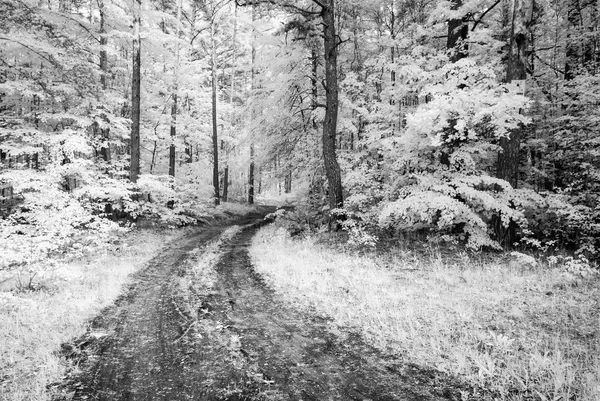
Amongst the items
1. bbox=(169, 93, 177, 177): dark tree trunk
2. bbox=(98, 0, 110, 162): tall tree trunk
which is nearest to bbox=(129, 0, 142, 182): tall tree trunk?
bbox=(98, 0, 110, 162): tall tree trunk

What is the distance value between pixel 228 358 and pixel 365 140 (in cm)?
1000

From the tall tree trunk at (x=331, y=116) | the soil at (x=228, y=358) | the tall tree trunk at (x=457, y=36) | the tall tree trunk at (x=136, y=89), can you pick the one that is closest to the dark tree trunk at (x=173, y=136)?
the tall tree trunk at (x=136, y=89)

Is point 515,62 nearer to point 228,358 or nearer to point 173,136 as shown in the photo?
point 228,358

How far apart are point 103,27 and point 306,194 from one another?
44.0ft

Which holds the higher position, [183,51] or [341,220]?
[183,51]

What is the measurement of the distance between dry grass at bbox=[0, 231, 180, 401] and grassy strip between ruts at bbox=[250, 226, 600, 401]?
4.08m

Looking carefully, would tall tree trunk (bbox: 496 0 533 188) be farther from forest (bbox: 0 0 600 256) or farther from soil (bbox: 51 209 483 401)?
soil (bbox: 51 209 483 401)

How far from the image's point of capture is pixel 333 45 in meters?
12.8

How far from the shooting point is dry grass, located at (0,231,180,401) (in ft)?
14.2

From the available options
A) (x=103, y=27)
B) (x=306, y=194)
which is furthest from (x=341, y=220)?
(x=103, y=27)

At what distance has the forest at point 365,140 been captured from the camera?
8.09 metres

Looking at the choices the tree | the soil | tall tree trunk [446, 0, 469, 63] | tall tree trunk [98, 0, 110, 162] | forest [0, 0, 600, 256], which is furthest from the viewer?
tall tree trunk [98, 0, 110, 162]

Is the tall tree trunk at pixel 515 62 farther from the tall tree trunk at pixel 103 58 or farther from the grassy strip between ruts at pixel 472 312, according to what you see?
the tall tree trunk at pixel 103 58

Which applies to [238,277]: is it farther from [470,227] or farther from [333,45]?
[333,45]
